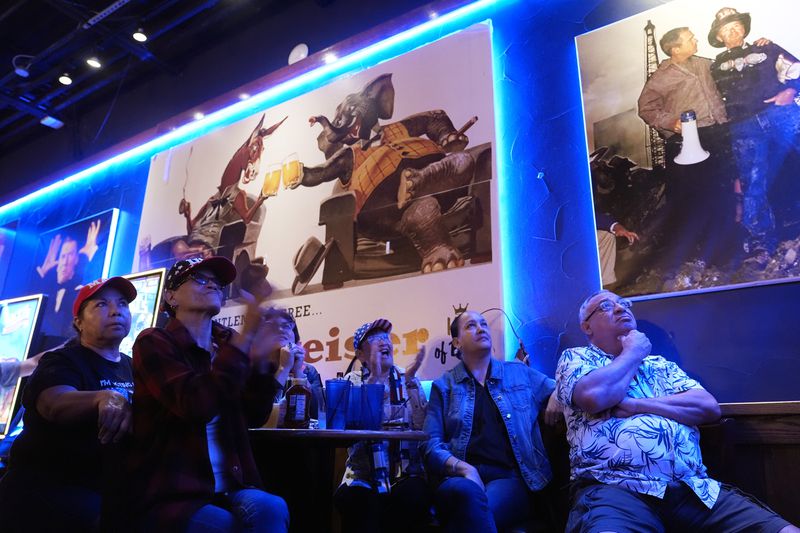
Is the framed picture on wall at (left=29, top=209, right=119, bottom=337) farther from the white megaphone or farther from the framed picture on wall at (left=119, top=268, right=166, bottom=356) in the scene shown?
the white megaphone

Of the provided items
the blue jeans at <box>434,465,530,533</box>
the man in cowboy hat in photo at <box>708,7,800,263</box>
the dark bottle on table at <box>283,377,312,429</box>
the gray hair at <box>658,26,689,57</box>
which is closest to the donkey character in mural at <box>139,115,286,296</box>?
the dark bottle on table at <box>283,377,312,429</box>

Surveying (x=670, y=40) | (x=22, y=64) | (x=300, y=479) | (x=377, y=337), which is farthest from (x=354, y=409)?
(x=22, y=64)

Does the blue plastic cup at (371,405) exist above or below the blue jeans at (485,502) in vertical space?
above

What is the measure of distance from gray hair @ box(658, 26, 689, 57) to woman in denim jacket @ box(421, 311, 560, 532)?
1715 mm

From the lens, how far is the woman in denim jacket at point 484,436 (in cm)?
209

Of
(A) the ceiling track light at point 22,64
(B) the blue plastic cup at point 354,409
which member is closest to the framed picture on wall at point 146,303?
(A) the ceiling track light at point 22,64

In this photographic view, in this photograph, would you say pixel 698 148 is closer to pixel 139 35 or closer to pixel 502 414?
pixel 502 414

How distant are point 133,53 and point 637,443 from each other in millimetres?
5571

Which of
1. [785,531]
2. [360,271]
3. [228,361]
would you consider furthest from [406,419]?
[360,271]

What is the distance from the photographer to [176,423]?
5.23 feet

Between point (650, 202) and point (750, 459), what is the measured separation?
1.24 m

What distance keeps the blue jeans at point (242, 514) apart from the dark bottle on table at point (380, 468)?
68cm

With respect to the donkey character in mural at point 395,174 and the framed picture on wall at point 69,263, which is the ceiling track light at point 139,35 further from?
the donkey character in mural at point 395,174

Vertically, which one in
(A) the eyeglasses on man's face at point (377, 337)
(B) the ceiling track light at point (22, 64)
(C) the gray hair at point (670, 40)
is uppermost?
(B) the ceiling track light at point (22, 64)
